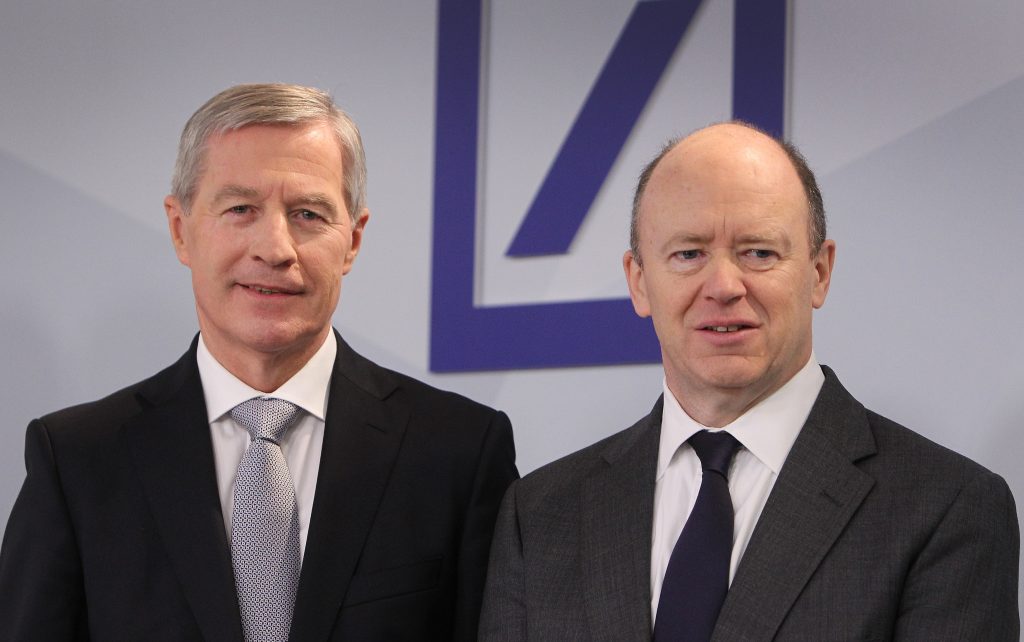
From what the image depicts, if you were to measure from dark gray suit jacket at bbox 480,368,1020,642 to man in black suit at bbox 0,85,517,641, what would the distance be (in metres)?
0.15

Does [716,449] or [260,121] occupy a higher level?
[260,121]

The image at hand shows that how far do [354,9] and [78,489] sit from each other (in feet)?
5.80

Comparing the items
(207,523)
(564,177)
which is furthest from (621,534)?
(564,177)

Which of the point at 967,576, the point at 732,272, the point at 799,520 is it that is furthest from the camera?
the point at 732,272

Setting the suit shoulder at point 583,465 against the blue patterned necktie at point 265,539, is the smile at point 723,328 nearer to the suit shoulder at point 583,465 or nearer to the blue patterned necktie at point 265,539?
the suit shoulder at point 583,465

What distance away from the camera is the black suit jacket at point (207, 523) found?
211cm

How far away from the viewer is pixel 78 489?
7.20 ft

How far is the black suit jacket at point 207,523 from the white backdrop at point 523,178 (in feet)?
3.04

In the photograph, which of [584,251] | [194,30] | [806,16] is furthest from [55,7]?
[806,16]

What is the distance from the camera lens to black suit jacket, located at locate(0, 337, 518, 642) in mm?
2109

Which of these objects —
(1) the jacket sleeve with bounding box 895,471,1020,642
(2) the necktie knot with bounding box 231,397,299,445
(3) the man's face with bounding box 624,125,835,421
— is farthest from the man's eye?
(2) the necktie knot with bounding box 231,397,299,445

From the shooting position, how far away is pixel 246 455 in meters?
2.20

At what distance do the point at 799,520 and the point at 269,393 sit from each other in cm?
86

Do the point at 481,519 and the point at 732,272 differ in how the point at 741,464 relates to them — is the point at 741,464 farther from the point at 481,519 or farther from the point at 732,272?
the point at 481,519
